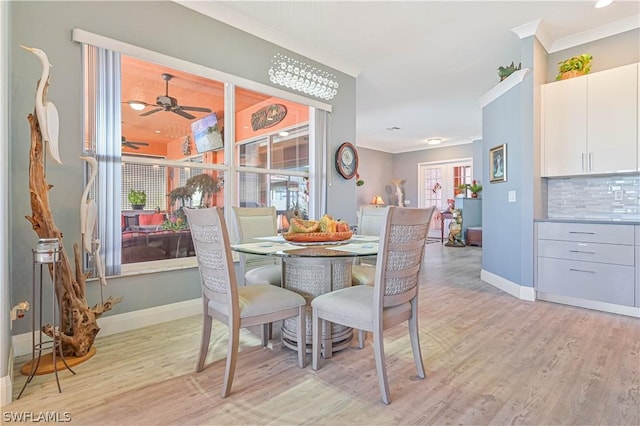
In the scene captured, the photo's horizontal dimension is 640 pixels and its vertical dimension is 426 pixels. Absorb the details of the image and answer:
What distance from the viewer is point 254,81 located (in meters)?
3.47

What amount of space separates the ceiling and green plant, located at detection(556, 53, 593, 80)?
279mm

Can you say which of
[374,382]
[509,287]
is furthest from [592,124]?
[374,382]

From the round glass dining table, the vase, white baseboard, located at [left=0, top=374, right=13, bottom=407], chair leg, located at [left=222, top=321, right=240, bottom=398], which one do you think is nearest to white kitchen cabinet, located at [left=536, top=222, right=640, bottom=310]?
the vase

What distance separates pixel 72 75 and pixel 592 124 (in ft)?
15.1

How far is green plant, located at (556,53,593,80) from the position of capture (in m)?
3.40

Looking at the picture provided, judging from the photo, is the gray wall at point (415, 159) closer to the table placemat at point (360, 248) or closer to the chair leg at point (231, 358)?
the table placemat at point (360, 248)

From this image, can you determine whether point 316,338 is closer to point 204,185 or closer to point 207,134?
point 204,185

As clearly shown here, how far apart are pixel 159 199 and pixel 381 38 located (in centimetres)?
287

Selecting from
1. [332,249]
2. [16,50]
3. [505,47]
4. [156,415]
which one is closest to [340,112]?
[505,47]

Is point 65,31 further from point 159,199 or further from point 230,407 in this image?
point 230,407

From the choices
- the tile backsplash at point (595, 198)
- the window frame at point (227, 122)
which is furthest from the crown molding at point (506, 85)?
the window frame at point (227, 122)

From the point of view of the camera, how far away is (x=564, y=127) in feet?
11.4

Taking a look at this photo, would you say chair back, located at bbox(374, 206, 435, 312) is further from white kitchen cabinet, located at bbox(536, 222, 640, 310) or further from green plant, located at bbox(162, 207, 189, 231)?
white kitchen cabinet, located at bbox(536, 222, 640, 310)

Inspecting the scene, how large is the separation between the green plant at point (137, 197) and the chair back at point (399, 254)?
2.20 metres
